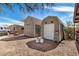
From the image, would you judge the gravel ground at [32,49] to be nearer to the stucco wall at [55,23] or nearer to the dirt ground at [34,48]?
the dirt ground at [34,48]

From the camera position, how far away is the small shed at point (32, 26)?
2436 millimetres

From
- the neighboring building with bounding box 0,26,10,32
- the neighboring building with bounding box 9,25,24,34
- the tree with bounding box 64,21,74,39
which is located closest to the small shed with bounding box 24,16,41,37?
the neighboring building with bounding box 9,25,24,34

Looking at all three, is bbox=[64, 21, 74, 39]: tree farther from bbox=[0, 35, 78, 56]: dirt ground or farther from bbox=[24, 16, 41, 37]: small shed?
bbox=[24, 16, 41, 37]: small shed

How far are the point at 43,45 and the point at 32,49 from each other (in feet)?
0.56

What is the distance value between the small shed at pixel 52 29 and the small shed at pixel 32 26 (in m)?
0.07

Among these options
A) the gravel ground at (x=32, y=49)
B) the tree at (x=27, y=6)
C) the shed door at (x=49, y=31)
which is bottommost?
the gravel ground at (x=32, y=49)

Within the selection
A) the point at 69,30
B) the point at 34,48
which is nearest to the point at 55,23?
the point at 69,30

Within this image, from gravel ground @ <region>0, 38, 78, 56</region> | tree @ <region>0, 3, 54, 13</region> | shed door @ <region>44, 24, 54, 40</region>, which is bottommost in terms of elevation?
gravel ground @ <region>0, 38, 78, 56</region>

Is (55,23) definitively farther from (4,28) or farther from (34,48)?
(4,28)

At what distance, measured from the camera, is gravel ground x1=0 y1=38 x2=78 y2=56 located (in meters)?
2.40

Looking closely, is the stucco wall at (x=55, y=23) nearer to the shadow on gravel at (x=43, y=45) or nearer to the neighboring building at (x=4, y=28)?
the shadow on gravel at (x=43, y=45)

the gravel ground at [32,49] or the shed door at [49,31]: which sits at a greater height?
the shed door at [49,31]

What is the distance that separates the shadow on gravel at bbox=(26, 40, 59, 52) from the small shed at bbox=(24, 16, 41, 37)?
0.13m

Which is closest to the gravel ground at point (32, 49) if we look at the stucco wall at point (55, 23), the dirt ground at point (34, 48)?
the dirt ground at point (34, 48)
